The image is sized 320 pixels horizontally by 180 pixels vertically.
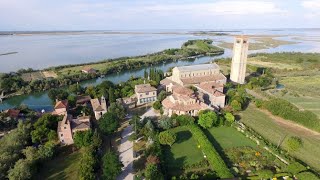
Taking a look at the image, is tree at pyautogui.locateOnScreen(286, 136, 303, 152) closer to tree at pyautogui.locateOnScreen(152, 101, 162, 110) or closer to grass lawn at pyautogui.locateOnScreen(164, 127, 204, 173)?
grass lawn at pyautogui.locateOnScreen(164, 127, 204, 173)

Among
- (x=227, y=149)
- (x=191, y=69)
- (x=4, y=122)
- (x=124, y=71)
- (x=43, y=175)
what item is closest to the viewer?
(x=43, y=175)

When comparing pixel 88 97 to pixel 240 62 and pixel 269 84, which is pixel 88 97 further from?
pixel 269 84

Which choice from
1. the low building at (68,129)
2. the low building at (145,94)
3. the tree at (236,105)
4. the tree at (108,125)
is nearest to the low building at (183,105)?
the low building at (145,94)

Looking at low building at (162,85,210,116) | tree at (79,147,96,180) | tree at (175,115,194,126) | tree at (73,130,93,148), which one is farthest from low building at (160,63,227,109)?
tree at (79,147,96,180)

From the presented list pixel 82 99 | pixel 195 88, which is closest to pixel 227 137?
pixel 195 88

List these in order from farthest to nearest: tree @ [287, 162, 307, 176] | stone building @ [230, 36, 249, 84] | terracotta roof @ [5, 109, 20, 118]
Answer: stone building @ [230, 36, 249, 84] → terracotta roof @ [5, 109, 20, 118] → tree @ [287, 162, 307, 176]

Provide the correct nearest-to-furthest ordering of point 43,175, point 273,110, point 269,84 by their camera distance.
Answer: point 43,175 < point 273,110 < point 269,84

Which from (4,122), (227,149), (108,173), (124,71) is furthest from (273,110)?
(124,71)

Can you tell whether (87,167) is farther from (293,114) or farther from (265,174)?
(293,114)
